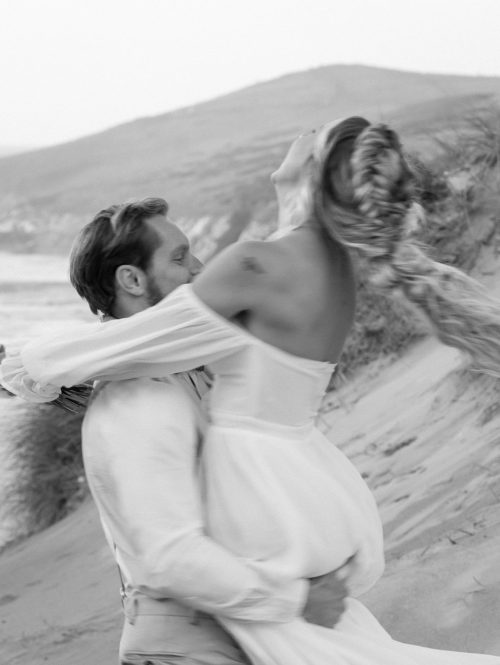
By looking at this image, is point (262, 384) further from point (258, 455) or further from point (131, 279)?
point (131, 279)

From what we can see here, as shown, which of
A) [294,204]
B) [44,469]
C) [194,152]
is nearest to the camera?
[294,204]

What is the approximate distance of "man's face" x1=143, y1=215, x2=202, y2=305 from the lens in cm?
205

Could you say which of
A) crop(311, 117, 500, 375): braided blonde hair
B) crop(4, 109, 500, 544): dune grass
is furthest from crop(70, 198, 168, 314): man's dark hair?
crop(4, 109, 500, 544): dune grass

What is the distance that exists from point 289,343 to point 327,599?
0.41m

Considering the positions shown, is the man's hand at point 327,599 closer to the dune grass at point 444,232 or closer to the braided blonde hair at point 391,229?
the braided blonde hair at point 391,229

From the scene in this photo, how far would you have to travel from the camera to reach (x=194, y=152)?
53.2 ft

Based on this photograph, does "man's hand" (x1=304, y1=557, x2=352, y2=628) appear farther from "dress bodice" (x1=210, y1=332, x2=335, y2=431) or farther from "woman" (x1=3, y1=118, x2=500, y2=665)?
"dress bodice" (x1=210, y1=332, x2=335, y2=431)

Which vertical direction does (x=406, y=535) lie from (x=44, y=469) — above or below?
above

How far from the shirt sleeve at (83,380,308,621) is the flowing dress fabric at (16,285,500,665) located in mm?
34

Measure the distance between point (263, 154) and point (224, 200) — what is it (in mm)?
2908

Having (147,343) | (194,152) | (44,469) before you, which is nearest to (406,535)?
(147,343)

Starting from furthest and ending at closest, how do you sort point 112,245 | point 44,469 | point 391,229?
point 44,469 < point 112,245 < point 391,229

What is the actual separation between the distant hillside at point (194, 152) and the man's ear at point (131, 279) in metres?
9.38

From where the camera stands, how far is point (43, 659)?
486cm
